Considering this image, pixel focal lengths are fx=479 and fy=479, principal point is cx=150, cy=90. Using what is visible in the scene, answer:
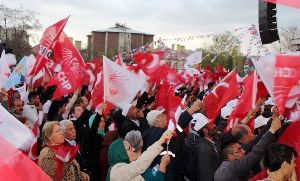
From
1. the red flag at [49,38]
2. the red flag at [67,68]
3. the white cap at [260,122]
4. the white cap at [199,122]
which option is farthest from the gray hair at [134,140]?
the red flag at [49,38]

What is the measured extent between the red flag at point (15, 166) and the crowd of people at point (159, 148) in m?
1.87

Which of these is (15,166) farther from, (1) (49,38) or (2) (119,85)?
(1) (49,38)

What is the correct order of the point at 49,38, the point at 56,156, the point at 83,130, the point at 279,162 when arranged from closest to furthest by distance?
the point at 279,162 → the point at 56,156 → the point at 83,130 → the point at 49,38

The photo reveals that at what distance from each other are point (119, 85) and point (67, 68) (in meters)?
1.89

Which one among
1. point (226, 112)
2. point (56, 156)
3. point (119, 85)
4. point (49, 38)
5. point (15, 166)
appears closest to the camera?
point (15, 166)

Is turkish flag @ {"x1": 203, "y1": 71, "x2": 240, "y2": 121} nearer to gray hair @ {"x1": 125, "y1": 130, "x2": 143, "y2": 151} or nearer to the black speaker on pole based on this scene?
gray hair @ {"x1": 125, "y1": 130, "x2": 143, "y2": 151}

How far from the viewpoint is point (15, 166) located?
161cm

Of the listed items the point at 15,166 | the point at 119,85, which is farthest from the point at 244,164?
the point at 119,85

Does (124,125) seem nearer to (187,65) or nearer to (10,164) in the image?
(10,164)

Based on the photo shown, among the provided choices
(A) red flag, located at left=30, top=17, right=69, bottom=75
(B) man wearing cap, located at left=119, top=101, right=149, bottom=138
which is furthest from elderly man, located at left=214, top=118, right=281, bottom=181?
(A) red flag, located at left=30, top=17, right=69, bottom=75

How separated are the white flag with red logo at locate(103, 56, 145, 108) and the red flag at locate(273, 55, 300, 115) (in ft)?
10.2

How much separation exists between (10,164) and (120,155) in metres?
2.49

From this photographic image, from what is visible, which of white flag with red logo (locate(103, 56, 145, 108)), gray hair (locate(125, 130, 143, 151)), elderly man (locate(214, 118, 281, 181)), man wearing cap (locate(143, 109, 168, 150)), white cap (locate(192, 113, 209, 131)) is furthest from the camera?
white flag with red logo (locate(103, 56, 145, 108))

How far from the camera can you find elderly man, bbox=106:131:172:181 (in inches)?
152
